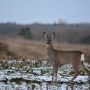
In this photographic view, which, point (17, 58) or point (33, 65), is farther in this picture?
point (17, 58)

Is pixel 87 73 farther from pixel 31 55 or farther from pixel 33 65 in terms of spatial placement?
pixel 31 55

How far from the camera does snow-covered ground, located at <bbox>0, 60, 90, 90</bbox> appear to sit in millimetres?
6266

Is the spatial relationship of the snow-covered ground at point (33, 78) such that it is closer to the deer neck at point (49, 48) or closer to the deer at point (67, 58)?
the deer at point (67, 58)

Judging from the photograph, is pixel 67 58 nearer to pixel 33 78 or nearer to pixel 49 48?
pixel 49 48

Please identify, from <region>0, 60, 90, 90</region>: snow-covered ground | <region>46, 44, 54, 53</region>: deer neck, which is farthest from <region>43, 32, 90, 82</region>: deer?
<region>0, 60, 90, 90</region>: snow-covered ground

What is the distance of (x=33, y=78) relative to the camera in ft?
23.4

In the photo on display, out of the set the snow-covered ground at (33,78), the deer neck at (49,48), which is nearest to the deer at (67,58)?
the deer neck at (49,48)

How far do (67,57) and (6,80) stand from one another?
4.01ft

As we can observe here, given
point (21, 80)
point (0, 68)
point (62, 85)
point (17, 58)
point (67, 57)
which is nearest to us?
point (62, 85)

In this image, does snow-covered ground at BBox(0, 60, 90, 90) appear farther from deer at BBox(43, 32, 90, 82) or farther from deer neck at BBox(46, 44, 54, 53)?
deer neck at BBox(46, 44, 54, 53)

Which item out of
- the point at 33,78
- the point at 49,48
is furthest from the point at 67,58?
the point at 33,78

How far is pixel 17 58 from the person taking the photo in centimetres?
986

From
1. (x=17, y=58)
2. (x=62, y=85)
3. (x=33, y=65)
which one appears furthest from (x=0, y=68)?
(x=62, y=85)

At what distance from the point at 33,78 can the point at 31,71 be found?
0.92m
